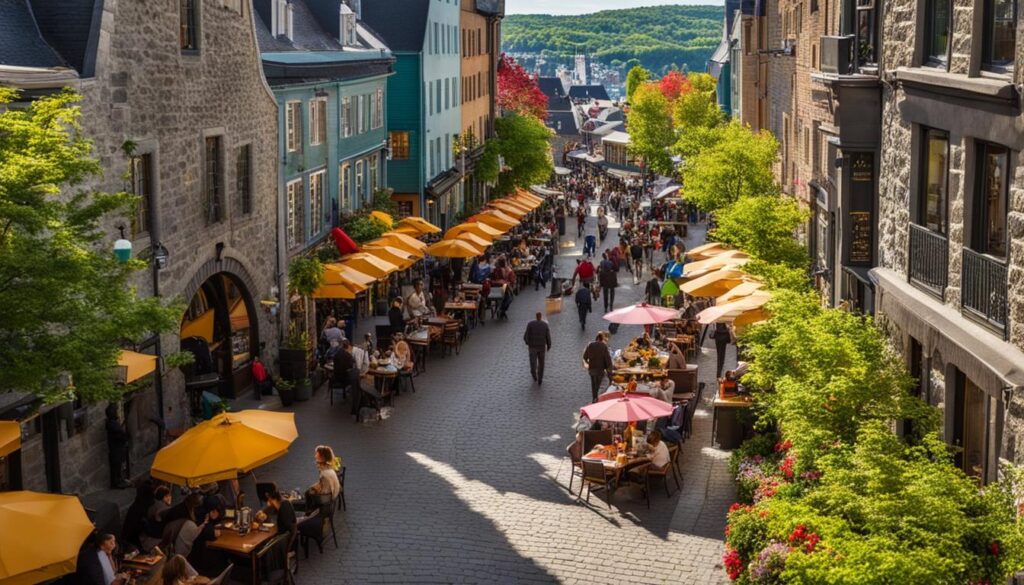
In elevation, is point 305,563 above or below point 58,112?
below

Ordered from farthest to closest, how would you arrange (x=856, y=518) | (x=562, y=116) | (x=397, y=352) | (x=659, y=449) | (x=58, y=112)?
(x=562, y=116), (x=397, y=352), (x=659, y=449), (x=58, y=112), (x=856, y=518)

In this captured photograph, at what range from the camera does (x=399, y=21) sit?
58.0 m

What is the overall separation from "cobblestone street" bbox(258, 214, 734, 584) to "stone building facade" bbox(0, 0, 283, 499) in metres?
2.76

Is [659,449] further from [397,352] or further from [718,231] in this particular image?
[718,231]

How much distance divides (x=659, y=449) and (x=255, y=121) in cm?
1367

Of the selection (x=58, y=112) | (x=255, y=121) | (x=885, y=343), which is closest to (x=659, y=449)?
(x=885, y=343)

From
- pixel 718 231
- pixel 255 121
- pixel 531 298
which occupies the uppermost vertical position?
pixel 255 121

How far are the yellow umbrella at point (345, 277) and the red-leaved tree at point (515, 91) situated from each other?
51164mm

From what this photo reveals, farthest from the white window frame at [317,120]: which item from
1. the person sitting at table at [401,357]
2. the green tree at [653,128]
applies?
the green tree at [653,128]

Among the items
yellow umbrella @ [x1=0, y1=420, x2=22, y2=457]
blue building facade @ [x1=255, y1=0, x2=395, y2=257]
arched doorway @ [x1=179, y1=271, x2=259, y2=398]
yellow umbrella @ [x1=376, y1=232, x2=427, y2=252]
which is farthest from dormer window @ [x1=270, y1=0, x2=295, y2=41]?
yellow umbrella @ [x1=0, y1=420, x2=22, y2=457]

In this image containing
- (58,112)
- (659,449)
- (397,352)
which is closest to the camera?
(58,112)

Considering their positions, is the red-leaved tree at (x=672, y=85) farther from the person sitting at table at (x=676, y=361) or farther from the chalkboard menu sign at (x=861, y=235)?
the chalkboard menu sign at (x=861, y=235)

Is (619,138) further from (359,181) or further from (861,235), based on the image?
(861,235)

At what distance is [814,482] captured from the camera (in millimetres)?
16688
